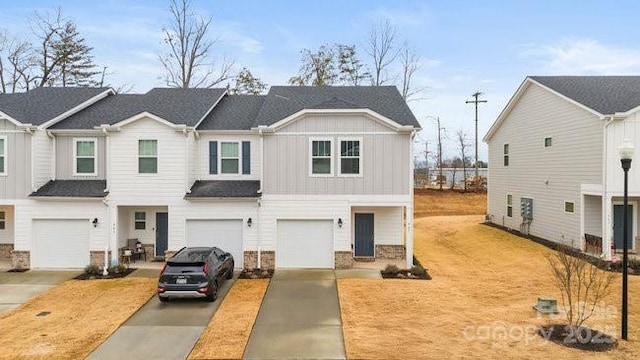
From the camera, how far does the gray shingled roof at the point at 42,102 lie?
668 inches

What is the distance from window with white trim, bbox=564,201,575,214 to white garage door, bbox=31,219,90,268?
21565 mm

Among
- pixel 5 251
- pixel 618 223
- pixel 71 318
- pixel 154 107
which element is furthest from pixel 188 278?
pixel 618 223

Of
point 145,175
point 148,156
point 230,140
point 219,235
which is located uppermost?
point 230,140

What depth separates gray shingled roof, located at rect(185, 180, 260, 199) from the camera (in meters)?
16.5

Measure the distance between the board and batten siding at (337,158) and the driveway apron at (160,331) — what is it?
5.73 meters

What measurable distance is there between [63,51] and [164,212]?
26.3 meters

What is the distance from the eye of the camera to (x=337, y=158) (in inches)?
647

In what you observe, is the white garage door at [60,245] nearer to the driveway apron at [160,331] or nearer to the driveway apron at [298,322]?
the driveway apron at [160,331]

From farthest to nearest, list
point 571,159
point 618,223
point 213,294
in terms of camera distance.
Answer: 1. point 571,159
2. point 618,223
3. point 213,294

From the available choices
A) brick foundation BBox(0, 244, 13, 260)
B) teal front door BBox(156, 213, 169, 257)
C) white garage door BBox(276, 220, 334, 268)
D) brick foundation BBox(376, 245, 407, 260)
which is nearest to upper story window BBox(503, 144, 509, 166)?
brick foundation BBox(376, 245, 407, 260)

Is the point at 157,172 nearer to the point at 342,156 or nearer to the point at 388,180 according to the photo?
the point at 342,156

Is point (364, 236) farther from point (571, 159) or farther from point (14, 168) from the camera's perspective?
point (14, 168)

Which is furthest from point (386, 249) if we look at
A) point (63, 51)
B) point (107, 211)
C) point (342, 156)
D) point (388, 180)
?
point (63, 51)

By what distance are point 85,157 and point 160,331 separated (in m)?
11.0
